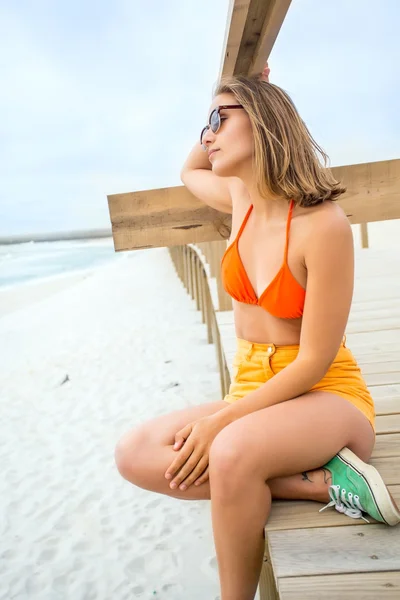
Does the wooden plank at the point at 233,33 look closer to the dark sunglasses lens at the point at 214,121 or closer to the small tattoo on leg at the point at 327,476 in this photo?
the dark sunglasses lens at the point at 214,121

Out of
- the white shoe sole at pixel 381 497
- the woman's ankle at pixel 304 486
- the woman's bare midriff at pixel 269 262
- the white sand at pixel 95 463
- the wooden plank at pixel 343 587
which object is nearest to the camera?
the wooden plank at pixel 343 587

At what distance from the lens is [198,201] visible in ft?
7.33

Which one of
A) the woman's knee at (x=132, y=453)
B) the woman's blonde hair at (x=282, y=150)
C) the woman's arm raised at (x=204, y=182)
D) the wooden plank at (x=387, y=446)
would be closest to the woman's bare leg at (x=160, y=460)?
the woman's knee at (x=132, y=453)

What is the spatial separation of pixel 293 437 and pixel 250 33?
4.73ft

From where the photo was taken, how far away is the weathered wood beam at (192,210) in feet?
7.10

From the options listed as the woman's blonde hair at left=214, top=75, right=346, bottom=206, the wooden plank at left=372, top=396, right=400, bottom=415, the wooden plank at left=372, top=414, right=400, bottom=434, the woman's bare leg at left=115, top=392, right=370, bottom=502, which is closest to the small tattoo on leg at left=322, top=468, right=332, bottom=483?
the woman's bare leg at left=115, top=392, right=370, bottom=502

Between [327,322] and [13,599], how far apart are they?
2.19 m

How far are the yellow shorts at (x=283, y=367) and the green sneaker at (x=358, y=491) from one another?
0.64ft

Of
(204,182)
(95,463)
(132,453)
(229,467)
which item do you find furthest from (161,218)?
(95,463)

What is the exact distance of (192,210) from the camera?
2250 mm

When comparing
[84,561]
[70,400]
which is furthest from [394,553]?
[70,400]

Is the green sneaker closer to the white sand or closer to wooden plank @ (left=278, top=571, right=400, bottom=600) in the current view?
wooden plank @ (left=278, top=571, right=400, bottom=600)

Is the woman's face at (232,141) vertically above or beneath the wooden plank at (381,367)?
above

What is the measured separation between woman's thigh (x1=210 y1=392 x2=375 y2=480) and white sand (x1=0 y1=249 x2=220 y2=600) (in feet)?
4.64
